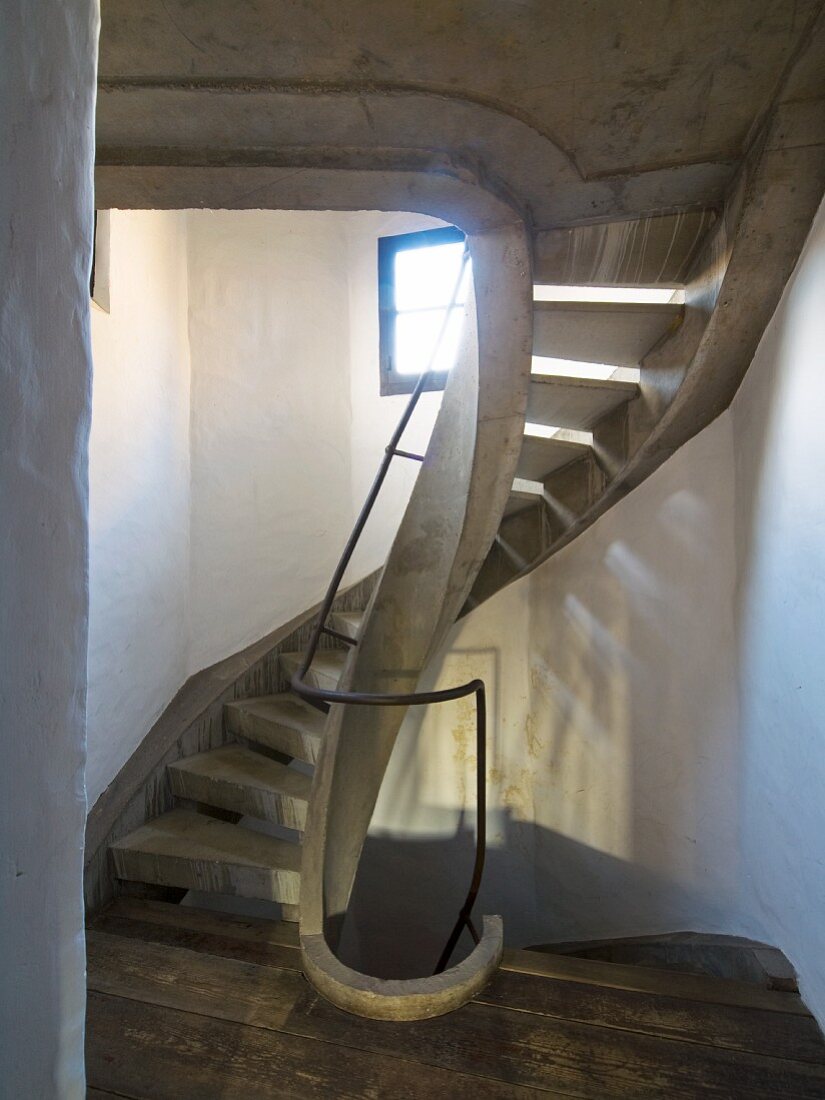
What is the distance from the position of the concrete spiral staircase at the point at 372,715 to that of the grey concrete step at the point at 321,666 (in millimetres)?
12

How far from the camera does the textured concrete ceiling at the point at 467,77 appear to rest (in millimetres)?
1000

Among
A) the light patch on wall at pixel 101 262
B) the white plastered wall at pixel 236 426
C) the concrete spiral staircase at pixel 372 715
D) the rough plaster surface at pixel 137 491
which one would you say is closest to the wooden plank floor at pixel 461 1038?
the concrete spiral staircase at pixel 372 715

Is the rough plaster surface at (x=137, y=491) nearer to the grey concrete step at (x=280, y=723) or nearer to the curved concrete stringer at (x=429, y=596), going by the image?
the grey concrete step at (x=280, y=723)

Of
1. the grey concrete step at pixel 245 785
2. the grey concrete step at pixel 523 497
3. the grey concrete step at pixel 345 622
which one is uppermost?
the grey concrete step at pixel 523 497

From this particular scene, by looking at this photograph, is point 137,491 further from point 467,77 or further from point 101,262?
point 467,77

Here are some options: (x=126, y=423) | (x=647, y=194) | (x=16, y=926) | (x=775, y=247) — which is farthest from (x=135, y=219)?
(x=16, y=926)

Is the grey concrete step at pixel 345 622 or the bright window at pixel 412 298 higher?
the bright window at pixel 412 298

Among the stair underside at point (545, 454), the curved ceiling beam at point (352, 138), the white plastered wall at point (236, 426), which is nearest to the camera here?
the curved ceiling beam at point (352, 138)

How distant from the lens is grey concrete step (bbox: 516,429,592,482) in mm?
2416

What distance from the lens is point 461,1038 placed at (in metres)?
1.41

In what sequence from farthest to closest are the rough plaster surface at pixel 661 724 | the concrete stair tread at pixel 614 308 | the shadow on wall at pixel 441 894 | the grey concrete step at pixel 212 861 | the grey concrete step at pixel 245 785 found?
the shadow on wall at pixel 441 894, the grey concrete step at pixel 245 785, the grey concrete step at pixel 212 861, the concrete stair tread at pixel 614 308, the rough plaster surface at pixel 661 724

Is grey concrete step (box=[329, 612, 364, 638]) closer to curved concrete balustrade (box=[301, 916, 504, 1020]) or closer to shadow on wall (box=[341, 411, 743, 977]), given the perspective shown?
shadow on wall (box=[341, 411, 743, 977])

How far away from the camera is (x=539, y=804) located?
11.1 ft

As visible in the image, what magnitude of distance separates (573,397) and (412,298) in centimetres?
193
